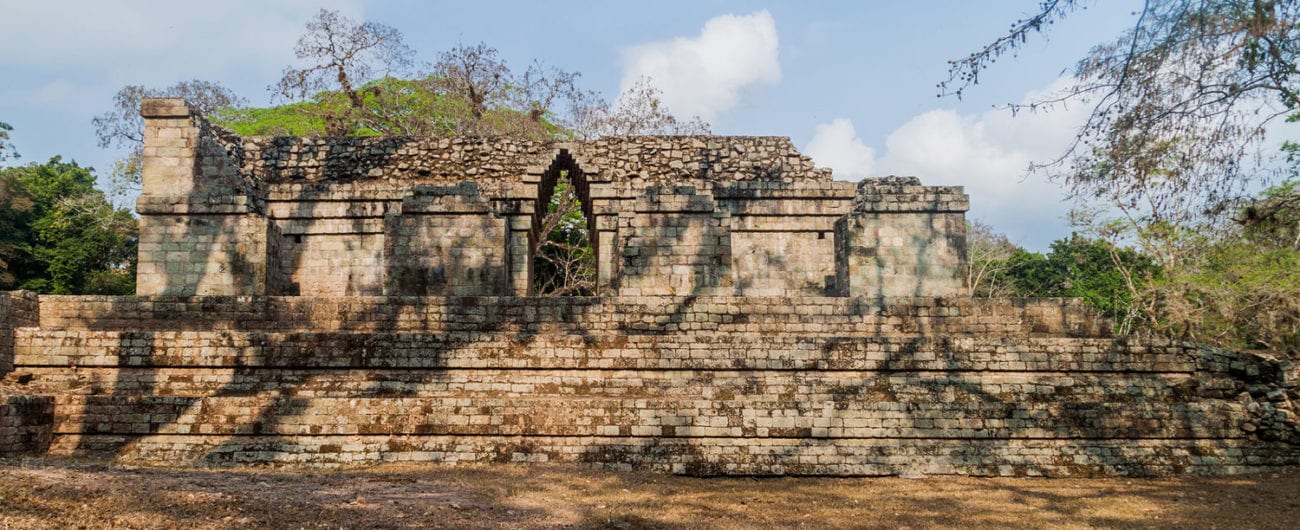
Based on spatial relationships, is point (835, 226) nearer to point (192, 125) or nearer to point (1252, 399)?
point (1252, 399)

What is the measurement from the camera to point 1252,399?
979 centimetres

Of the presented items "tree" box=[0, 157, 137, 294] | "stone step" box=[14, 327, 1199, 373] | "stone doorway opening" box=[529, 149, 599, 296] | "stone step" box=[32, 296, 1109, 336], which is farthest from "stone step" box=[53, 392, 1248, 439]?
"tree" box=[0, 157, 137, 294]

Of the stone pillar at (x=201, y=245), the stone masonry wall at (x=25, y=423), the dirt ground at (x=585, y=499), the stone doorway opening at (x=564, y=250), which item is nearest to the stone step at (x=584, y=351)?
the stone masonry wall at (x=25, y=423)

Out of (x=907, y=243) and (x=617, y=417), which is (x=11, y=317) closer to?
(x=617, y=417)

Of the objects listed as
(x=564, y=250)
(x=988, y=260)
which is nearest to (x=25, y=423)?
(x=564, y=250)

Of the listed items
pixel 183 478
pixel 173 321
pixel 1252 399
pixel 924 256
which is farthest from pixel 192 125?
pixel 1252 399

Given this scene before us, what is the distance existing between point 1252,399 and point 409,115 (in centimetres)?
2222

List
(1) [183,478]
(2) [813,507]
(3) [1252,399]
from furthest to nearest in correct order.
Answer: (3) [1252,399]
(2) [813,507]
(1) [183,478]

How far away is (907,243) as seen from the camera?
547 inches

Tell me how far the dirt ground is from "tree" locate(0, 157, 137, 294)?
17108 millimetres

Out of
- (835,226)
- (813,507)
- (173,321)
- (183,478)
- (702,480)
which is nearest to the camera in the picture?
(183,478)

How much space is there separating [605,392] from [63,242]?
2008cm

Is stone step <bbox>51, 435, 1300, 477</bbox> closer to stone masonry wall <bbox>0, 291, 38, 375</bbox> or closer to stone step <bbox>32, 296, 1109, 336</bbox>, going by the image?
stone masonry wall <bbox>0, 291, 38, 375</bbox>

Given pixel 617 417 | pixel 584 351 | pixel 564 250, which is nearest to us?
pixel 617 417
